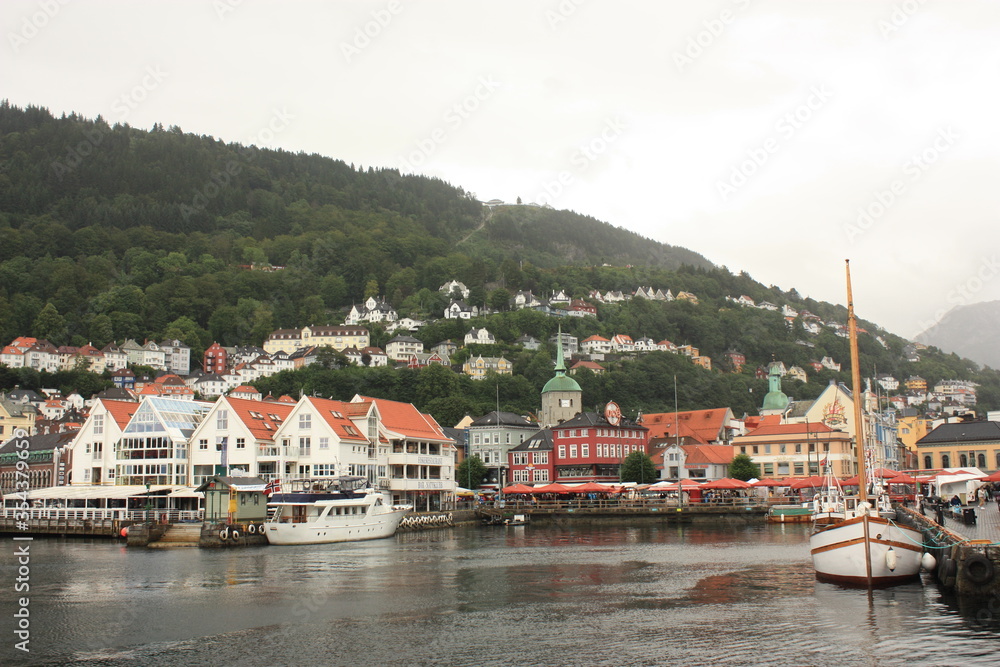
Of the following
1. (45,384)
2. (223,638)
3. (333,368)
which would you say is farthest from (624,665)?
(45,384)

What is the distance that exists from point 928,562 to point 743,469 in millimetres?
61360

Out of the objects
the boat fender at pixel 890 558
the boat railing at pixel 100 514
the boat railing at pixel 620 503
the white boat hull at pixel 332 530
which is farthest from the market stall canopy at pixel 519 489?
the boat fender at pixel 890 558

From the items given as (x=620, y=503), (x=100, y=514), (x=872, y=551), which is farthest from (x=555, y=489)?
(x=872, y=551)

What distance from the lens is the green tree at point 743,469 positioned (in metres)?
95.1

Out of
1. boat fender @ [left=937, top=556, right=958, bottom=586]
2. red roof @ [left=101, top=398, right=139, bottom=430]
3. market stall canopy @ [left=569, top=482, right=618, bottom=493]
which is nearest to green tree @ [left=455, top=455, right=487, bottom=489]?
market stall canopy @ [left=569, top=482, right=618, bottom=493]

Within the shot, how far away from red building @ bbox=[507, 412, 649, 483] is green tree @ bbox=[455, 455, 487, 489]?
394 centimetres

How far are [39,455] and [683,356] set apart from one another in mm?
130248

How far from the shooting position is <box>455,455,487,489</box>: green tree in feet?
→ 358

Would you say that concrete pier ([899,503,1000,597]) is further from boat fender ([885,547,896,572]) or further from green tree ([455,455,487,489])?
green tree ([455,455,487,489])

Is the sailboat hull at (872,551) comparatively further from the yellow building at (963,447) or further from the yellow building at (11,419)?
the yellow building at (11,419)

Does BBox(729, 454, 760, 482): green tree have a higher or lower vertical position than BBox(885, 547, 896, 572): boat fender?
higher

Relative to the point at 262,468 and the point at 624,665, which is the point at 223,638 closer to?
the point at 624,665

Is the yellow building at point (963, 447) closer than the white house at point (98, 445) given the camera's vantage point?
No

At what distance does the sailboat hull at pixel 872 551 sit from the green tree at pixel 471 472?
75352mm
